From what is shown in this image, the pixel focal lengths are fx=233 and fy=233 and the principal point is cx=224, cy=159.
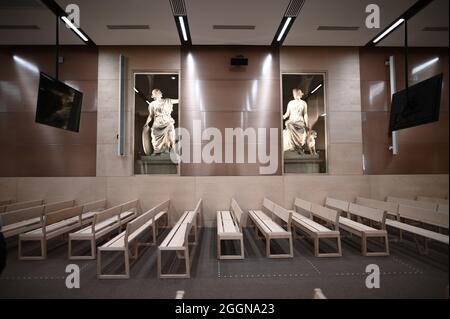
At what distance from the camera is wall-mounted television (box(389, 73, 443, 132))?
9.42 ft

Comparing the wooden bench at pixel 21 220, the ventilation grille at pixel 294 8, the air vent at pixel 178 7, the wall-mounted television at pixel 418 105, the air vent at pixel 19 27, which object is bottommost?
the wooden bench at pixel 21 220

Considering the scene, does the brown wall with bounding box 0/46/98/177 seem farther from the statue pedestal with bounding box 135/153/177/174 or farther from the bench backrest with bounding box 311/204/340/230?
the bench backrest with bounding box 311/204/340/230

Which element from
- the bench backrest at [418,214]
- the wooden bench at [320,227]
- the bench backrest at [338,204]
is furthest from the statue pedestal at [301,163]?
the bench backrest at [418,214]

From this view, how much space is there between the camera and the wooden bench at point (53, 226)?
11.8 feet

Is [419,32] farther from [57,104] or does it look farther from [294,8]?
[57,104]

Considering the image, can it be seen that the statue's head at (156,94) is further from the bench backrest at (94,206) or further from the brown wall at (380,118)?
the brown wall at (380,118)

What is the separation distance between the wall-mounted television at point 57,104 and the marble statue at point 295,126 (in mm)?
4595

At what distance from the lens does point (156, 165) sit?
578 centimetres

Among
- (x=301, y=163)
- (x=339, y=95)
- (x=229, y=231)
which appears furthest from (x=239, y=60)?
(x=229, y=231)

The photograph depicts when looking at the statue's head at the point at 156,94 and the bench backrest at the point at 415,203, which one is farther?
the statue's head at the point at 156,94

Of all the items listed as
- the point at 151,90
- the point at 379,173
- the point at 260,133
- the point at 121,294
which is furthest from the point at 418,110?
the point at 151,90

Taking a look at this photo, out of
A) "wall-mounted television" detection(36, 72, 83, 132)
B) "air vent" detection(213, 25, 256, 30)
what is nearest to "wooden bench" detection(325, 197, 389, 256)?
"air vent" detection(213, 25, 256, 30)

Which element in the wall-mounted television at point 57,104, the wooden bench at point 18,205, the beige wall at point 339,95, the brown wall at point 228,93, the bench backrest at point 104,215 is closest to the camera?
the bench backrest at point 104,215

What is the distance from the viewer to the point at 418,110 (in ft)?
11.6
